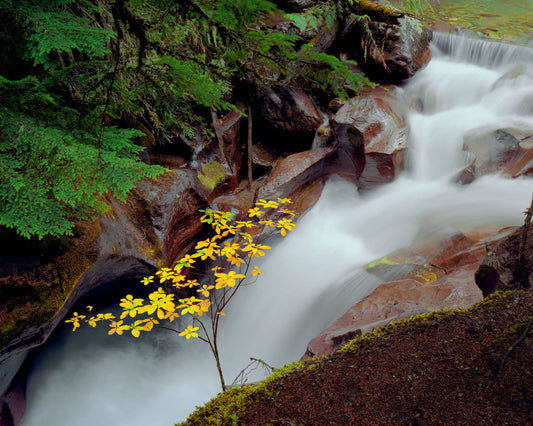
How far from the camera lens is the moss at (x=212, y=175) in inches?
270

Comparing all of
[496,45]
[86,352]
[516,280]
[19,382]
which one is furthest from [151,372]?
[496,45]

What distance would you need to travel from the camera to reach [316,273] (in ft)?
19.8

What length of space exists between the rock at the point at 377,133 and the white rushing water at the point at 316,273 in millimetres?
398

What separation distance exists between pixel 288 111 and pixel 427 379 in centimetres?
741

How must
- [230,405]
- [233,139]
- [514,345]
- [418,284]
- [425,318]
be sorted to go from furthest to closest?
[233,139] < [418,284] < [425,318] < [230,405] < [514,345]

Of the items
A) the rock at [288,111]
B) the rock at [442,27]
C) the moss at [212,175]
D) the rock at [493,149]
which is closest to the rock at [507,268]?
the rock at [493,149]

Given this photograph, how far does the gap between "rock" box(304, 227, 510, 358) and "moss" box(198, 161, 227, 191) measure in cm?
386

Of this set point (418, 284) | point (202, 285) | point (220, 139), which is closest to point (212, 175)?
point (220, 139)

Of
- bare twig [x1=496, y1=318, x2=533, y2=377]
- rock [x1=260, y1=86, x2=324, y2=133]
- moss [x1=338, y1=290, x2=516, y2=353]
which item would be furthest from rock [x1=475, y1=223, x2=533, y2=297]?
rock [x1=260, y1=86, x2=324, y2=133]

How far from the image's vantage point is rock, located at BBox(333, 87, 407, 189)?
288 inches

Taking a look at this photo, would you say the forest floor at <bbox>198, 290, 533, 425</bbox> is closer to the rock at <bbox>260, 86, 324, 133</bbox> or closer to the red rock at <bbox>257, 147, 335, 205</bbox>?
the red rock at <bbox>257, 147, 335, 205</bbox>

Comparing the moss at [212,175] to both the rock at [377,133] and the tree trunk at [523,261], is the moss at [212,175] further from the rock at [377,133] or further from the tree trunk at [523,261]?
the tree trunk at [523,261]

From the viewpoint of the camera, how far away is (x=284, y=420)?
74.3 inches

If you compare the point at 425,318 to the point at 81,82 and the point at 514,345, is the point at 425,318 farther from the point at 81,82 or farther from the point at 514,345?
the point at 81,82
